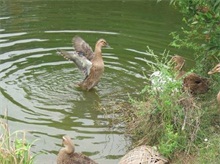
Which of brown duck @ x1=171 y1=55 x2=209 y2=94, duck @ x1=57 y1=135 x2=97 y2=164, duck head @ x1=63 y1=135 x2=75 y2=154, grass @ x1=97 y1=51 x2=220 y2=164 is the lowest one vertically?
duck @ x1=57 y1=135 x2=97 y2=164

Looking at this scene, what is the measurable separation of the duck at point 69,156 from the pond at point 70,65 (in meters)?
0.39

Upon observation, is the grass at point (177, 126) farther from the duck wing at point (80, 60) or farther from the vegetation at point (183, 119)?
the duck wing at point (80, 60)

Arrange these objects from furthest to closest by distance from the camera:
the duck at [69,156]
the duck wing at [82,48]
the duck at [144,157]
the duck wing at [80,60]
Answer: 1. the duck wing at [82,48]
2. the duck wing at [80,60]
3. the duck at [69,156]
4. the duck at [144,157]

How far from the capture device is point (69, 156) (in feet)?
23.7

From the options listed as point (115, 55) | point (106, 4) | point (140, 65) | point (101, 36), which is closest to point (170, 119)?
point (140, 65)

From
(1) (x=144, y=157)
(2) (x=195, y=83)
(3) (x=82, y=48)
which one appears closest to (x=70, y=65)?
(3) (x=82, y=48)

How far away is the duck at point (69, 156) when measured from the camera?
7.10 metres

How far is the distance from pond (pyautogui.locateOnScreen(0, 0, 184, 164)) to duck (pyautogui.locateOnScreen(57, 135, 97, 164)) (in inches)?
15.4

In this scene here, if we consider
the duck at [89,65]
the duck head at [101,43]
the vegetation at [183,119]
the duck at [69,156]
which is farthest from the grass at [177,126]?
the duck head at [101,43]

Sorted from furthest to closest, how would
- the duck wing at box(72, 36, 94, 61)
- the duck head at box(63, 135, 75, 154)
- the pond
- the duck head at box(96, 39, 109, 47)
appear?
the duck wing at box(72, 36, 94, 61) → the duck head at box(96, 39, 109, 47) → the pond → the duck head at box(63, 135, 75, 154)

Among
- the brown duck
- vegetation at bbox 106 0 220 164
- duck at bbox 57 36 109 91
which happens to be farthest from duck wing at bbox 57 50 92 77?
the brown duck

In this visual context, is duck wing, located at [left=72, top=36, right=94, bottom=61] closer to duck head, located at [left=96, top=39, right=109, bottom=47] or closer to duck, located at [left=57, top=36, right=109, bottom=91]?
duck, located at [left=57, top=36, right=109, bottom=91]

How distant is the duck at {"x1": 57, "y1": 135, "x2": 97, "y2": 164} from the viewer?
7103mm

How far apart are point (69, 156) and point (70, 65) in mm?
4774
